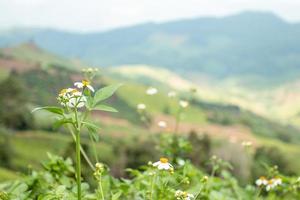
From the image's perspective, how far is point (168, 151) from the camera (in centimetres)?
725

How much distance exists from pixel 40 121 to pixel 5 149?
45.2 m

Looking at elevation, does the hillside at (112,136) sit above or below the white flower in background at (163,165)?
below

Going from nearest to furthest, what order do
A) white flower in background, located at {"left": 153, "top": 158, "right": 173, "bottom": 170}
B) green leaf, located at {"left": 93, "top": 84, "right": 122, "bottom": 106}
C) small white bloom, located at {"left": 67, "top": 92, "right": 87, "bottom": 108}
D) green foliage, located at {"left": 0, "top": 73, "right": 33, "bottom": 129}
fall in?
small white bloom, located at {"left": 67, "top": 92, "right": 87, "bottom": 108}, green leaf, located at {"left": 93, "top": 84, "right": 122, "bottom": 106}, white flower in background, located at {"left": 153, "top": 158, "right": 173, "bottom": 170}, green foliage, located at {"left": 0, "top": 73, "right": 33, "bottom": 129}

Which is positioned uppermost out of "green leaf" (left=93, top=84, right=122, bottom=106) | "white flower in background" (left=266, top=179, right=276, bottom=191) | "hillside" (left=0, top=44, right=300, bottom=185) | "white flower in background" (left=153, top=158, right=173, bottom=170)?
"green leaf" (left=93, top=84, right=122, bottom=106)

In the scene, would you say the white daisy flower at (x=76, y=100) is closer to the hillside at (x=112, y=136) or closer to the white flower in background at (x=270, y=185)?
the hillside at (x=112, y=136)

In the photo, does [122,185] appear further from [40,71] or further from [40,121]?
[40,71]

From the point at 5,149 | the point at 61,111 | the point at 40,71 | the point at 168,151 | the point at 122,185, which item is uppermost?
the point at 61,111

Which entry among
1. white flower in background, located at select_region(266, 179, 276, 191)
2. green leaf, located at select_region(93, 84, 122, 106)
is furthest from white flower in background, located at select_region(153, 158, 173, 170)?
white flower in background, located at select_region(266, 179, 276, 191)

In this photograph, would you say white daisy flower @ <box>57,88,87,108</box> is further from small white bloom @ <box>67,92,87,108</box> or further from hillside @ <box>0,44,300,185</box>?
hillside @ <box>0,44,300,185</box>

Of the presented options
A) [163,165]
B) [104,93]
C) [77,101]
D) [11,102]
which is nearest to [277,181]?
[163,165]

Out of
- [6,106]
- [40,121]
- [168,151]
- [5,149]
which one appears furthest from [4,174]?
[168,151]

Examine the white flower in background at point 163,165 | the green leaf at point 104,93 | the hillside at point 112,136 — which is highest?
the green leaf at point 104,93

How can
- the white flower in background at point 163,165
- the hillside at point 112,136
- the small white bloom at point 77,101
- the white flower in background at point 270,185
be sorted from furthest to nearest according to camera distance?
the hillside at point 112,136, the white flower in background at point 270,185, the white flower in background at point 163,165, the small white bloom at point 77,101

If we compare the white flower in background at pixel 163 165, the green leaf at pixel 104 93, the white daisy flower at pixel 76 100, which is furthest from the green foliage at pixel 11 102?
the white daisy flower at pixel 76 100
